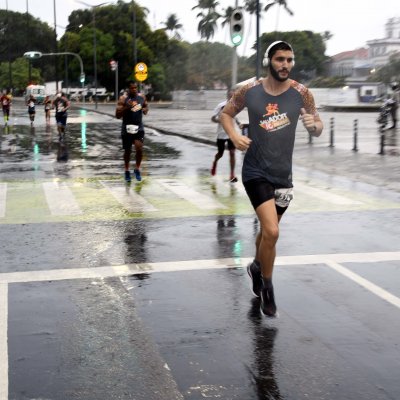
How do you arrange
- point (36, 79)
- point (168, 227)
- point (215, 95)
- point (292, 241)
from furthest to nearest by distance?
1. point (36, 79)
2. point (215, 95)
3. point (168, 227)
4. point (292, 241)

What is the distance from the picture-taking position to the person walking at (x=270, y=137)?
5656mm

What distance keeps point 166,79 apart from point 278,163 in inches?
3639

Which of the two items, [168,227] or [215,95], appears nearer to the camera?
[168,227]

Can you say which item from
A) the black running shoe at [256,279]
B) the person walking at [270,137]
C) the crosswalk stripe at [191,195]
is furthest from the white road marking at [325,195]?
the person walking at [270,137]

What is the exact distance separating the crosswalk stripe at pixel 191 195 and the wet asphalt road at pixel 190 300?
2.4 inches

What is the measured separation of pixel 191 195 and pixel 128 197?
1034mm

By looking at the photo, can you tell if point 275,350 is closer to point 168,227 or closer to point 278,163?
point 278,163

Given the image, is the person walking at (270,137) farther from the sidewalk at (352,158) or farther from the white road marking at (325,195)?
the sidewalk at (352,158)

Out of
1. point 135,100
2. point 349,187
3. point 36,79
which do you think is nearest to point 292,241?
point 349,187

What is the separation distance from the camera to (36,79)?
118188mm

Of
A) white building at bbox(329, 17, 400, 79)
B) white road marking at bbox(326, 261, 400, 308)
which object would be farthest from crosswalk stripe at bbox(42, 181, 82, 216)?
white building at bbox(329, 17, 400, 79)

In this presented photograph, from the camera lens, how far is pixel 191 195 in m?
12.3

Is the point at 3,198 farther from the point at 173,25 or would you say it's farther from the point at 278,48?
the point at 173,25

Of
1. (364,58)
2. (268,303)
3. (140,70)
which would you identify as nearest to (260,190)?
(268,303)
